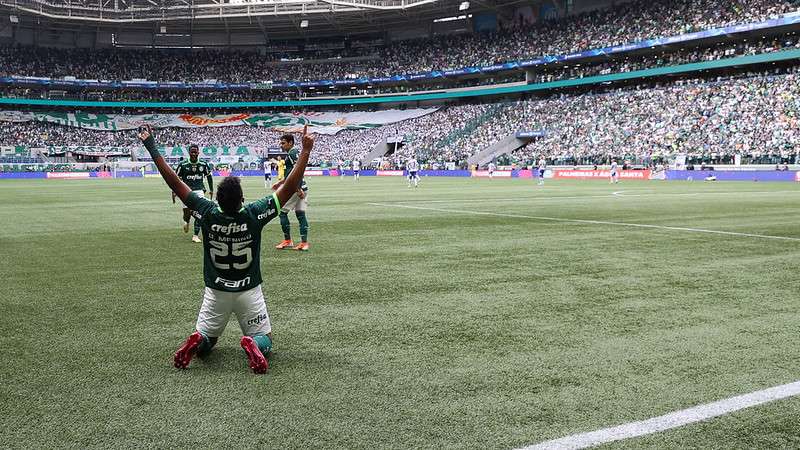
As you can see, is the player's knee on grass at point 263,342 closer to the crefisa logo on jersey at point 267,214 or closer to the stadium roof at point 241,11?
the crefisa logo on jersey at point 267,214

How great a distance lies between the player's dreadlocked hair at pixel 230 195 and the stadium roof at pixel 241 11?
71.4 metres

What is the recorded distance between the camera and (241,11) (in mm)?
80000

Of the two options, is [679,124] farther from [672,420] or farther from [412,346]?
[672,420]

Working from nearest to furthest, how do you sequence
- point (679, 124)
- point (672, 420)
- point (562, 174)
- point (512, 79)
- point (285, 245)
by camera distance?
point (672, 420) < point (285, 245) < point (679, 124) < point (562, 174) < point (512, 79)

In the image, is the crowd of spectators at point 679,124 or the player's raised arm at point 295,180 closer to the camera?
the player's raised arm at point 295,180

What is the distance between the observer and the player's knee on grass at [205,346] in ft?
15.8

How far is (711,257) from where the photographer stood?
9.83 m

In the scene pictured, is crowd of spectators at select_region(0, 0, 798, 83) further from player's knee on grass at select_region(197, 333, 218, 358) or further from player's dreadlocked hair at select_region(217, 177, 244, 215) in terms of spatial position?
player's knee on grass at select_region(197, 333, 218, 358)

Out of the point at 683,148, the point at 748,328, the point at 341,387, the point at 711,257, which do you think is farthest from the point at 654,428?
the point at 683,148

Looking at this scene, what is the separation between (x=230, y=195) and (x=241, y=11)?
81909 millimetres

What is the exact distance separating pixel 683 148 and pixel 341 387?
50945 mm

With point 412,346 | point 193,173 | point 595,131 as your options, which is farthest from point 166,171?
point 595,131

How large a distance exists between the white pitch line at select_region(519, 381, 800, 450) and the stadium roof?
72.6 metres

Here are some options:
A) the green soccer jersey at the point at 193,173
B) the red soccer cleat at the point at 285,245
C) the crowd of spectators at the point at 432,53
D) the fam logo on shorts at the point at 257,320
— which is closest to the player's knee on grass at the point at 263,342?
the fam logo on shorts at the point at 257,320
